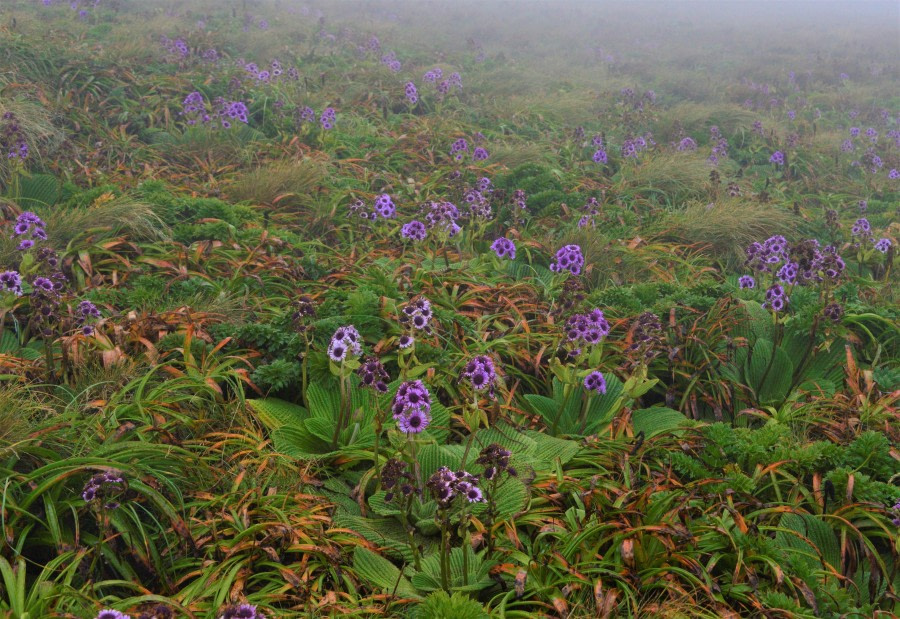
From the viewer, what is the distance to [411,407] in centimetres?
229

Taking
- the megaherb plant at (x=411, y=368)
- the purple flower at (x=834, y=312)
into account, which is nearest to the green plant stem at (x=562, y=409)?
the megaherb plant at (x=411, y=368)

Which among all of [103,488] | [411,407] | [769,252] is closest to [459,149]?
[769,252]

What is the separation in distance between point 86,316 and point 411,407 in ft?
6.46

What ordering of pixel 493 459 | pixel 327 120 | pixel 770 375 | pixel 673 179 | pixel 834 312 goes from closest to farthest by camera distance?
pixel 493 459 → pixel 834 312 → pixel 770 375 → pixel 673 179 → pixel 327 120

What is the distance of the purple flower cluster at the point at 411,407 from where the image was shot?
2.28m

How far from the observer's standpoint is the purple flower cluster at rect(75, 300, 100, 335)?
3036mm

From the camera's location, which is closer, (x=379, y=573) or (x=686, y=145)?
(x=379, y=573)

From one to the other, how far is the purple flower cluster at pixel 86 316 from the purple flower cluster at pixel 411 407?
5.46ft

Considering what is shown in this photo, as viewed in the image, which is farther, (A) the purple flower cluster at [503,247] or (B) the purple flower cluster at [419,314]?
(A) the purple flower cluster at [503,247]

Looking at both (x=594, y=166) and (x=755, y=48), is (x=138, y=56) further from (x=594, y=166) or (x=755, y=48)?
(x=755, y=48)

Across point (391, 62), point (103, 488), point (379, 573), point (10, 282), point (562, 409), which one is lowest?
point (379, 573)

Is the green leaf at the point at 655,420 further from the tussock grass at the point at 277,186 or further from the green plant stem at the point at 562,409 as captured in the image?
the tussock grass at the point at 277,186

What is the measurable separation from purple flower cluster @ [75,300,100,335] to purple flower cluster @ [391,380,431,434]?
166cm

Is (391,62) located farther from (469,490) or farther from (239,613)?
(239,613)
